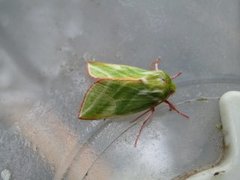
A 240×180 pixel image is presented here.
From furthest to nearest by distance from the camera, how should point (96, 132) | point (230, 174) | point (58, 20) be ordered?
point (58, 20), point (96, 132), point (230, 174)

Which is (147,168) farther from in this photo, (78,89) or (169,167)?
(78,89)

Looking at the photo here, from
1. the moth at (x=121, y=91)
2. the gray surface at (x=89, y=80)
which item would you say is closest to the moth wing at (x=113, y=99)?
the moth at (x=121, y=91)

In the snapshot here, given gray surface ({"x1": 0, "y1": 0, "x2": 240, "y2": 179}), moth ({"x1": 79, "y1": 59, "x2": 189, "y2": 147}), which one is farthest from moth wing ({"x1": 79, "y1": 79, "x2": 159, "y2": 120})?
gray surface ({"x1": 0, "y1": 0, "x2": 240, "y2": 179})

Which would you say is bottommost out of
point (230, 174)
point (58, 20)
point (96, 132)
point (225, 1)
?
point (230, 174)

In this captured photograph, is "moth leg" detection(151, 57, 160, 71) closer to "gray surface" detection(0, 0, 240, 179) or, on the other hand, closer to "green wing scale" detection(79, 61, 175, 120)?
"gray surface" detection(0, 0, 240, 179)

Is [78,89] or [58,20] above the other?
[58,20]

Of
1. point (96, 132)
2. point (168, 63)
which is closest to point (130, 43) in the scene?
point (168, 63)

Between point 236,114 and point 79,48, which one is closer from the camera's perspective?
point 236,114
